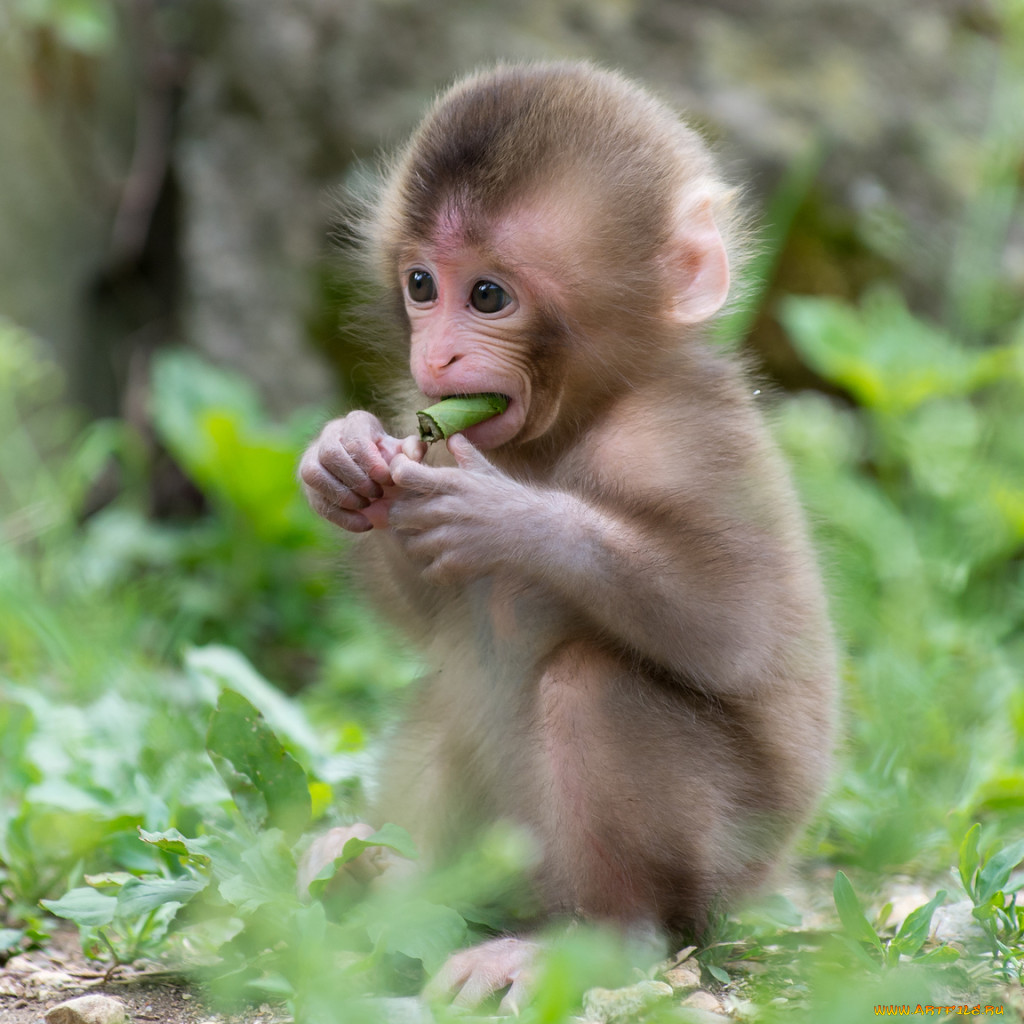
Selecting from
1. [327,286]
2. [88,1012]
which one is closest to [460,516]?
[88,1012]

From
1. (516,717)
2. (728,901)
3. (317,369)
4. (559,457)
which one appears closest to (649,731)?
(516,717)

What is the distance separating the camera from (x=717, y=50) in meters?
6.95

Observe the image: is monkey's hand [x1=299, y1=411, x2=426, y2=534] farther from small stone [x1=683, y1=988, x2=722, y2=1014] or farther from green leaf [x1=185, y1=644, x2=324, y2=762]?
small stone [x1=683, y1=988, x2=722, y2=1014]

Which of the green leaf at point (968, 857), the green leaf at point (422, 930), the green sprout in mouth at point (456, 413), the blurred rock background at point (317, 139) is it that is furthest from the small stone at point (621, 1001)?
the blurred rock background at point (317, 139)

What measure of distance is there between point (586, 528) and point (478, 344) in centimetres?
61

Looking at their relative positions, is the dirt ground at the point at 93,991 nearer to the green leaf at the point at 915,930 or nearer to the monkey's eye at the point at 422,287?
the green leaf at the point at 915,930

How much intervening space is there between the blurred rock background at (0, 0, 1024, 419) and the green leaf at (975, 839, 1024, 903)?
3.92 m

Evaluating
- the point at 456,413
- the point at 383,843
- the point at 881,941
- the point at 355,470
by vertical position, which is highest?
the point at 456,413

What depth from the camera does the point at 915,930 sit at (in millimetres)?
2721

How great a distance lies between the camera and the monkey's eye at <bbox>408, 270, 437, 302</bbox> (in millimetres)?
3408

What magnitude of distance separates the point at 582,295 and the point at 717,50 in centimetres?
425

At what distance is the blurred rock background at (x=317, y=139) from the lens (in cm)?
662

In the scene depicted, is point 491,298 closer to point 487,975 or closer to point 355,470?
point 355,470

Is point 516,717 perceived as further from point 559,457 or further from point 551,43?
point 551,43
